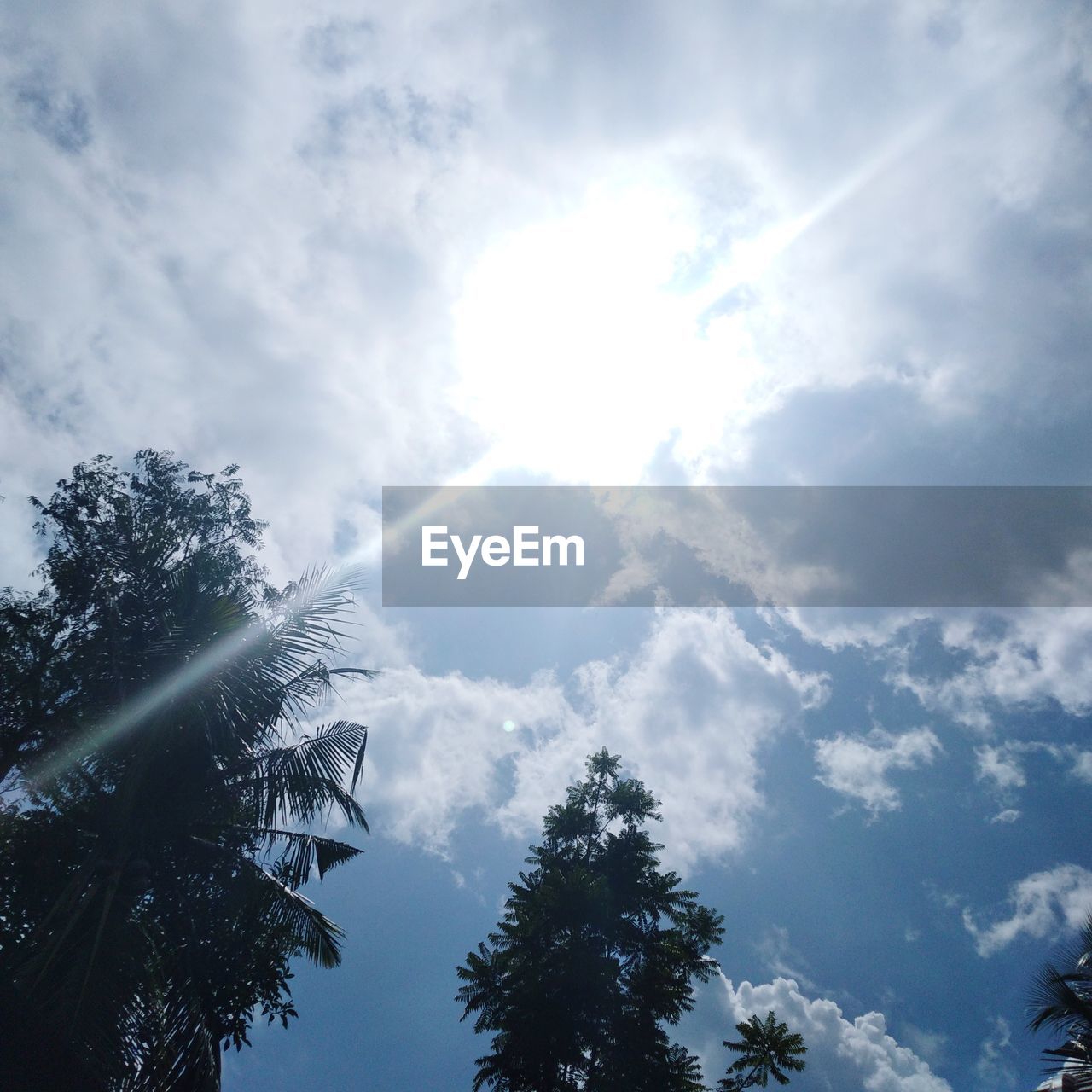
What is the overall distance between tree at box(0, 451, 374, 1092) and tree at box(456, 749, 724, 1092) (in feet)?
27.6

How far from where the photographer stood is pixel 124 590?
9.86 meters

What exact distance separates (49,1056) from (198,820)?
4339mm

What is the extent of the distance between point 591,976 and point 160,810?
12.7 m

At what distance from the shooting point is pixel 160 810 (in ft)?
32.7

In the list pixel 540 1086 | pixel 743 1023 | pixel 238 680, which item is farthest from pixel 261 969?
pixel 743 1023

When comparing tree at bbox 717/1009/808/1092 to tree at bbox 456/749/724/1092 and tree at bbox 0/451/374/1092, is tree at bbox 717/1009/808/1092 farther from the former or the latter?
tree at bbox 0/451/374/1092

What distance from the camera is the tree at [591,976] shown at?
1719cm

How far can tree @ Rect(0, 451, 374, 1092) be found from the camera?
318 inches

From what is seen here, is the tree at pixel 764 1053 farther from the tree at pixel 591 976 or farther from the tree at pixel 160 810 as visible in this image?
the tree at pixel 160 810

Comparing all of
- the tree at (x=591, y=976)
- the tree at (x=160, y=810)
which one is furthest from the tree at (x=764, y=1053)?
the tree at (x=160, y=810)

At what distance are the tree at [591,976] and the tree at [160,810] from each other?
842cm

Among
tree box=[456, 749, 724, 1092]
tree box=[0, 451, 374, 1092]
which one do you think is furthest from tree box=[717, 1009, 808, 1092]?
tree box=[0, 451, 374, 1092]

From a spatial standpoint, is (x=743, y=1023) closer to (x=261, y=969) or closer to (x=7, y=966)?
(x=261, y=969)

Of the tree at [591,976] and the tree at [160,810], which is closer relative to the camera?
the tree at [160,810]
